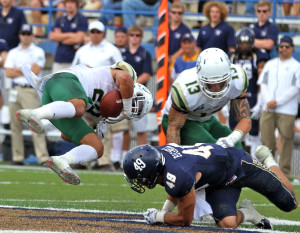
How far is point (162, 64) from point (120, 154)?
2310 mm

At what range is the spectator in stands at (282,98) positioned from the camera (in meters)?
9.99

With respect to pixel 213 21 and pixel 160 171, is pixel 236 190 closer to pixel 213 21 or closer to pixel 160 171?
pixel 160 171

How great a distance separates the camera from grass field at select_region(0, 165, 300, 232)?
6277 mm

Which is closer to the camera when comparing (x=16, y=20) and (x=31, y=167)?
(x=31, y=167)

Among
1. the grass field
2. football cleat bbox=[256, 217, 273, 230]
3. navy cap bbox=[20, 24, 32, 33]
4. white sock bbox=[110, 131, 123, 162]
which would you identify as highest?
navy cap bbox=[20, 24, 32, 33]

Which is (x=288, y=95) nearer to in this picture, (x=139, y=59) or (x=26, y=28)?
(x=139, y=59)

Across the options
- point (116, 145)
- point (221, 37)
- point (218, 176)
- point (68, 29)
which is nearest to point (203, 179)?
point (218, 176)

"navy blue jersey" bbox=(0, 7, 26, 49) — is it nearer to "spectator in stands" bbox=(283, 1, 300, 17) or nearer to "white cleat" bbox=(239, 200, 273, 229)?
"spectator in stands" bbox=(283, 1, 300, 17)

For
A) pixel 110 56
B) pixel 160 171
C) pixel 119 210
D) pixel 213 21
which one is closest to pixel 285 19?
pixel 213 21

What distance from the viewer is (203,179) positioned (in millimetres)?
5215

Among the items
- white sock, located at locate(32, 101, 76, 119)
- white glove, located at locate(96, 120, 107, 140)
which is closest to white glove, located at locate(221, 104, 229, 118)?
white glove, located at locate(96, 120, 107, 140)

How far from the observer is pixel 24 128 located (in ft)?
41.2

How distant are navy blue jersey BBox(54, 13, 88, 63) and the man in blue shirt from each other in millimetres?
6094

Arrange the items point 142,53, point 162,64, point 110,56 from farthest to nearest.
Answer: point 142,53
point 110,56
point 162,64
